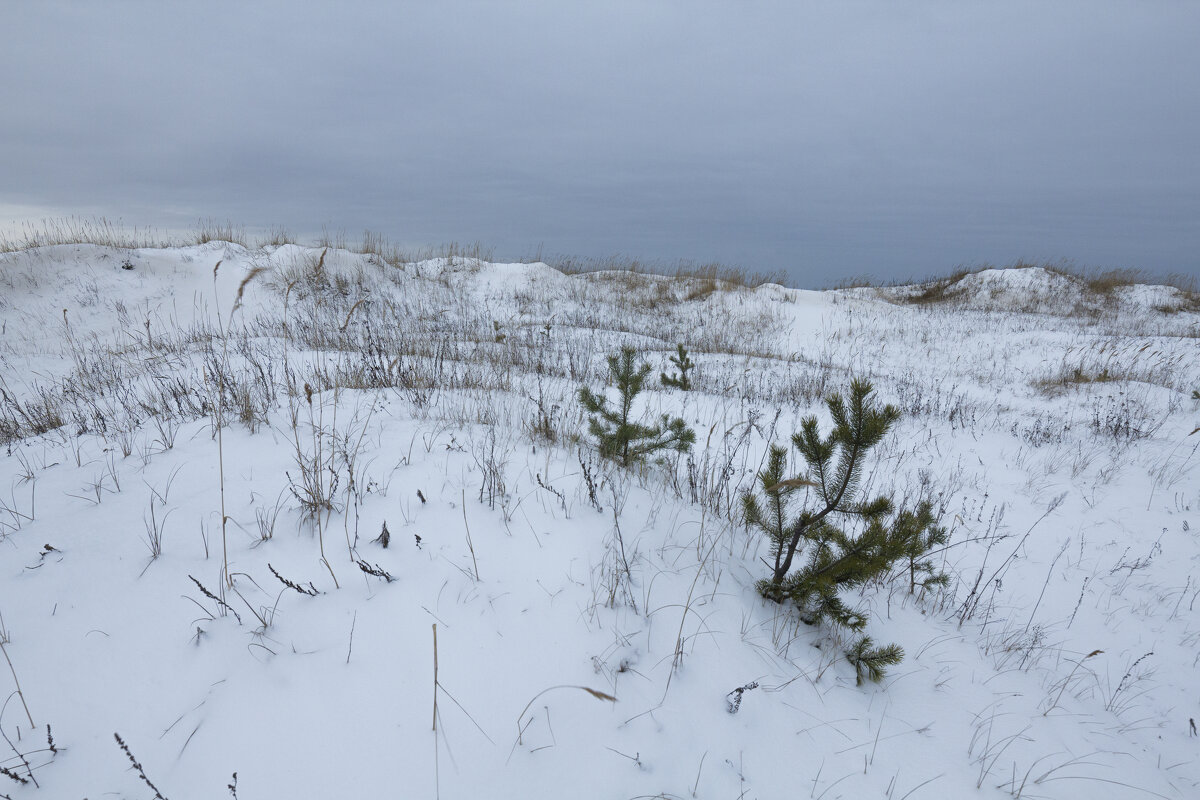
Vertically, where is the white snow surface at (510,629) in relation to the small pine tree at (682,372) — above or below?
below

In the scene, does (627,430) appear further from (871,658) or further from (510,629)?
(871,658)

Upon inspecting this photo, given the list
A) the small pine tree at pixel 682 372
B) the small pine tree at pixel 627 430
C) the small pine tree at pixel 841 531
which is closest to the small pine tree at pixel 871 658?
the small pine tree at pixel 841 531

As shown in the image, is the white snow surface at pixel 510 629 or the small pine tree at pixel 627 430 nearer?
the white snow surface at pixel 510 629

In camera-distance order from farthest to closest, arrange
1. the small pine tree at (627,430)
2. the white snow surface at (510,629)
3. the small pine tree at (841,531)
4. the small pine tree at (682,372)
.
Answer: the small pine tree at (682,372) < the small pine tree at (627,430) < the small pine tree at (841,531) < the white snow surface at (510,629)

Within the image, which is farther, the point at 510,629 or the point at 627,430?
the point at 627,430

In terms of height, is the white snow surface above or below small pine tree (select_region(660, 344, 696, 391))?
below

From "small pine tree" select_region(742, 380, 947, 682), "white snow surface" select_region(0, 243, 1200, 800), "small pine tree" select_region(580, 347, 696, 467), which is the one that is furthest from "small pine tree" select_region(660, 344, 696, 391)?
"small pine tree" select_region(742, 380, 947, 682)

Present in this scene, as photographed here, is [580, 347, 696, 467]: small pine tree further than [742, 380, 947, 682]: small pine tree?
Yes

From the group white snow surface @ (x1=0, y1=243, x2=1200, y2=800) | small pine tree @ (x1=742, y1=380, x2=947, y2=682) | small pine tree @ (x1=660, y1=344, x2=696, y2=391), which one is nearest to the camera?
white snow surface @ (x1=0, y1=243, x2=1200, y2=800)

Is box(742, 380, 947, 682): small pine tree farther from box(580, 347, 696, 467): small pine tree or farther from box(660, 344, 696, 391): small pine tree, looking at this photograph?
box(660, 344, 696, 391): small pine tree

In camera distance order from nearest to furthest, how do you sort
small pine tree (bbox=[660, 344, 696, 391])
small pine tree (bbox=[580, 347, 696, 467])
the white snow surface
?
1. the white snow surface
2. small pine tree (bbox=[580, 347, 696, 467])
3. small pine tree (bbox=[660, 344, 696, 391])

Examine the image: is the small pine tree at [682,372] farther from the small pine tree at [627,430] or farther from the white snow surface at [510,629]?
the small pine tree at [627,430]

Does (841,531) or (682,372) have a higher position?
(682,372)

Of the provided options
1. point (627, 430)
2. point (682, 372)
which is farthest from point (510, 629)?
point (682, 372)
